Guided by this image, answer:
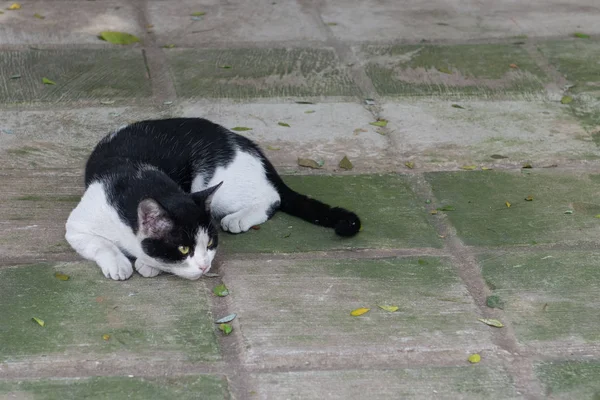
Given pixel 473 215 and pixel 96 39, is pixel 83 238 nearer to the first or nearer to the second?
pixel 473 215

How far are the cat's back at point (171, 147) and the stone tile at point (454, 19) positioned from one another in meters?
2.77

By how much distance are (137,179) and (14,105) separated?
206 centimetres

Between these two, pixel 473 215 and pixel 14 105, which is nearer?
pixel 473 215

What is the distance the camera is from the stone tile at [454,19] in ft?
24.5

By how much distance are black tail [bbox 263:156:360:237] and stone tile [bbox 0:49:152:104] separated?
1.76 m

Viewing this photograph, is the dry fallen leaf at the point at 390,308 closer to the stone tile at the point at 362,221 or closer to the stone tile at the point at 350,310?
the stone tile at the point at 350,310

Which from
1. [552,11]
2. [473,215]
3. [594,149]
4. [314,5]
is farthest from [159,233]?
Result: [552,11]

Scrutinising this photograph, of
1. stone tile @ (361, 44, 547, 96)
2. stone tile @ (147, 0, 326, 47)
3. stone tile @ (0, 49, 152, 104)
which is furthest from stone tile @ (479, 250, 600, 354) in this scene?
stone tile @ (147, 0, 326, 47)

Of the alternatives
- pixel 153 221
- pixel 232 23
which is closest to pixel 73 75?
pixel 232 23

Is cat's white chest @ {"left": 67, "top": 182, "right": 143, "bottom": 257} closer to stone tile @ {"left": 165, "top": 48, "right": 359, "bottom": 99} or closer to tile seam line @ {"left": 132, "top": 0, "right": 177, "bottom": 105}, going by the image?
tile seam line @ {"left": 132, "top": 0, "right": 177, "bottom": 105}

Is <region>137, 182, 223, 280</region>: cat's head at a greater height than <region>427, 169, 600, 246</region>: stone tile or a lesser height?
greater

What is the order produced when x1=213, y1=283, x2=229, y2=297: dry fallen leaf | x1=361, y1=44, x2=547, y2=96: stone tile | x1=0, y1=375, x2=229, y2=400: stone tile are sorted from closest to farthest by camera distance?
1. x1=0, y1=375, x2=229, y2=400: stone tile
2. x1=213, y1=283, x2=229, y2=297: dry fallen leaf
3. x1=361, y1=44, x2=547, y2=96: stone tile

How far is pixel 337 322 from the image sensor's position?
388 centimetres

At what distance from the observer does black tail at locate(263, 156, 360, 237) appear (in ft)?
14.8
